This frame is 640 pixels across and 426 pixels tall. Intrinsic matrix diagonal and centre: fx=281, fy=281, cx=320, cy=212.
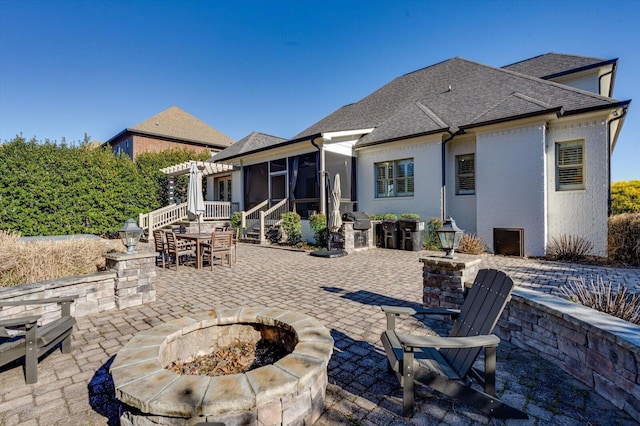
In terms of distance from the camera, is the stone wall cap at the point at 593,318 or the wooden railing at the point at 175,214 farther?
the wooden railing at the point at 175,214

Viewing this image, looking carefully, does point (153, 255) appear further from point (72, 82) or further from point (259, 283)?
point (72, 82)

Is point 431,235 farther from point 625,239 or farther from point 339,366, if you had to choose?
point 339,366

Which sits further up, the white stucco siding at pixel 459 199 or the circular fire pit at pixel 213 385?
the white stucco siding at pixel 459 199

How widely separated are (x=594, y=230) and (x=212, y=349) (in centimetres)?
1020

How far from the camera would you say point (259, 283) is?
575 centimetres

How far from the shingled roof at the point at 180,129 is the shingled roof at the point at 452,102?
596 inches

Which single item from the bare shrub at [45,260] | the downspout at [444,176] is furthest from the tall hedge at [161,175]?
the downspout at [444,176]

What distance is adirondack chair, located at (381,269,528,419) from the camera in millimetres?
1862

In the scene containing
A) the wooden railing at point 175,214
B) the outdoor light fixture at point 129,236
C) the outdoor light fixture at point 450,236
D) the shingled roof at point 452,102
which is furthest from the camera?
the wooden railing at point 175,214

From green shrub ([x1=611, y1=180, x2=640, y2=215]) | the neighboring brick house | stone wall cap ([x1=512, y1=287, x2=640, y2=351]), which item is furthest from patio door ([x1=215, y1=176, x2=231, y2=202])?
green shrub ([x1=611, y1=180, x2=640, y2=215])

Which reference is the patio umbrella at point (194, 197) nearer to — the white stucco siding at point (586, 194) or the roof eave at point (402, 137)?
the roof eave at point (402, 137)

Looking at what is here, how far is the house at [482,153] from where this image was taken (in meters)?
8.16

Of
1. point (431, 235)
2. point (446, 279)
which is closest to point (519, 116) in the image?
point (431, 235)

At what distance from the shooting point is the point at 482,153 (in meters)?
9.48
